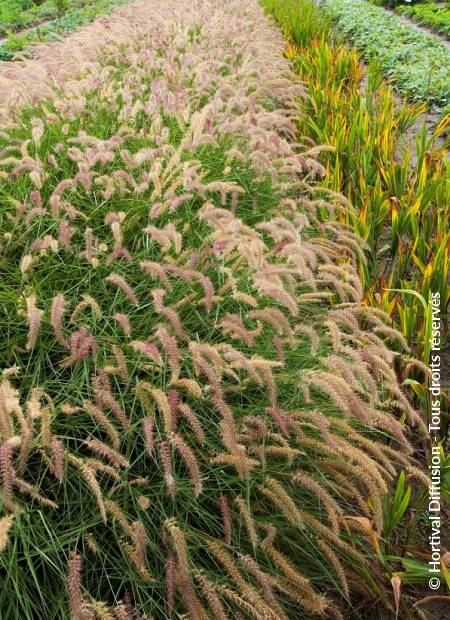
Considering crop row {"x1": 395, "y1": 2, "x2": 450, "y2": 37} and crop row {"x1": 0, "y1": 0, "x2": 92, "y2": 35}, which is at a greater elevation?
crop row {"x1": 0, "y1": 0, "x2": 92, "y2": 35}

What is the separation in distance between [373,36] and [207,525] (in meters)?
9.71

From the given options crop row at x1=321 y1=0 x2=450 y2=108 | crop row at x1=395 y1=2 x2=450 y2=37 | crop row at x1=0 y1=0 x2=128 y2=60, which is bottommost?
crop row at x1=395 y1=2 x2=450 y2=37

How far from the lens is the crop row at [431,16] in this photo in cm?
1189

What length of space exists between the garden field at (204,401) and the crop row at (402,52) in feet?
10.8

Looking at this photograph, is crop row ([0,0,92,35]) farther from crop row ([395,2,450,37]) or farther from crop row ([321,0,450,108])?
crop row ([395,2,450,37])

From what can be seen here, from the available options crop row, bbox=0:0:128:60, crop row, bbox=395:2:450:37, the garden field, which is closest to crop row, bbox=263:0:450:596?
the garden field

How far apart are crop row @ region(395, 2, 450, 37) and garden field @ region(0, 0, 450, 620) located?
10.2 m

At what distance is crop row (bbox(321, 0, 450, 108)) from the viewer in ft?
21.4

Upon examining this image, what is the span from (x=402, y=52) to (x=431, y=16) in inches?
232

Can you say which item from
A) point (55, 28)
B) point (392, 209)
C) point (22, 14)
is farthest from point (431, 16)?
point (392, 209)

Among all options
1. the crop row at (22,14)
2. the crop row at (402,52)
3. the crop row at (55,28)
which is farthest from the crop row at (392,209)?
the crop row at (22,14)

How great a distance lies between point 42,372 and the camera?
2.04 m

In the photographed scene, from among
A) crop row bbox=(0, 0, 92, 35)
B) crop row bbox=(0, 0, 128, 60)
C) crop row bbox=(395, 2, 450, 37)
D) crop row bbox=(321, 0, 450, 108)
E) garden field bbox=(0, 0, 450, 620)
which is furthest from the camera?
crop row bbox=(0, 0, 92, 35)

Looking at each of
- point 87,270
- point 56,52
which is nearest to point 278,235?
point 87,270
